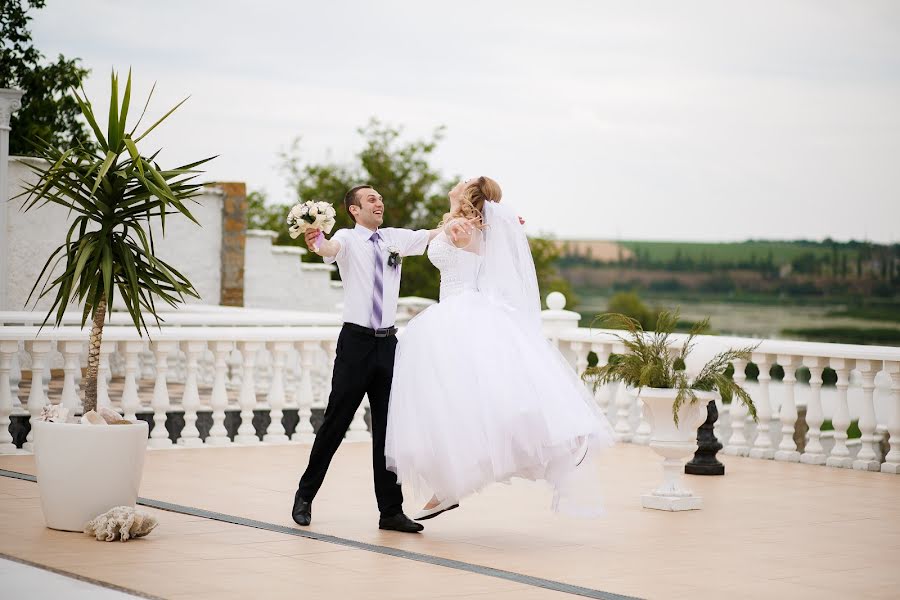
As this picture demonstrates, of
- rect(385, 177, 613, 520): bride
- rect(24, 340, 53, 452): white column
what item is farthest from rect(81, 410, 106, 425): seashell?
rect(24, 340, 53, 452): white column

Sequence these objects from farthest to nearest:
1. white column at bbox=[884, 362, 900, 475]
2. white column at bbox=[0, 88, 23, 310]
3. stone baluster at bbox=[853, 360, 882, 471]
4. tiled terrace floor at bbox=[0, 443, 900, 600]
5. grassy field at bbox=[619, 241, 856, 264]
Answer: grassy field at bbox=[619, 241, 856, 264]
white column at bbox=[0, 88, 23, 310]
stone baluster at bbox=[853, 360, 882, 471]
white column at bbox=[884, 362, 900, 475]
tiled terrace floor at bbox=[0, 443, 900, 600]

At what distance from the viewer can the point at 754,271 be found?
39625mm

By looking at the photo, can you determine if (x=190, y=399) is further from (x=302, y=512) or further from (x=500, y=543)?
(x=500, y=543)

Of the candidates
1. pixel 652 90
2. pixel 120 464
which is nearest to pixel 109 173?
pixel 120 464

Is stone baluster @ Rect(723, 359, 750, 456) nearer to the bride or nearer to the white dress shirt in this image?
the bride

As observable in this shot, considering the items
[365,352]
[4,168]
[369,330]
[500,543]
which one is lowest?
[500,543]

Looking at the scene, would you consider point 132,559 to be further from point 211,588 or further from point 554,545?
point 554,545

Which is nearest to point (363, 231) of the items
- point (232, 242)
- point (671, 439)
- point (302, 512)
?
point (302, 512)

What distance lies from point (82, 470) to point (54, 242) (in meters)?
10.2

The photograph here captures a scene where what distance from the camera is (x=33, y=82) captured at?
736 inches

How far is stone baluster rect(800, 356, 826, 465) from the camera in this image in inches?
404

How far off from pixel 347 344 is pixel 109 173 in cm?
151

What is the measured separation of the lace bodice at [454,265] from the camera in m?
7.44

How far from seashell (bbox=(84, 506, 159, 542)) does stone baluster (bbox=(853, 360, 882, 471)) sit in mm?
5492
